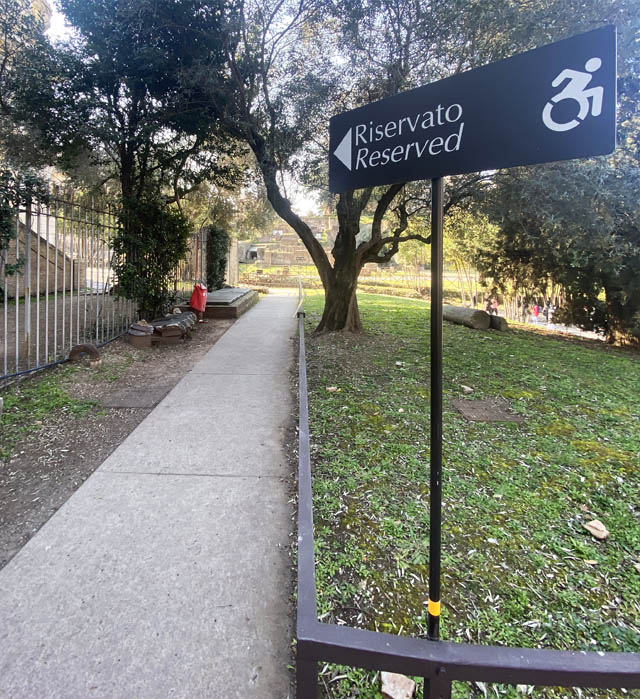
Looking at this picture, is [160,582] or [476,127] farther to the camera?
[160,582]

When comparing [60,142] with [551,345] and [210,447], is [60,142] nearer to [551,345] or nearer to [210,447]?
[210,447]

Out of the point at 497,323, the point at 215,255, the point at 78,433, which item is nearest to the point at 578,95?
the point at 78,433

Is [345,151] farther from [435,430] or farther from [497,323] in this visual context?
[497,323]

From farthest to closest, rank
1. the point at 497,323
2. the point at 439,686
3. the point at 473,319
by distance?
the point at 497,323, the point at 473,319, the point at 439,686

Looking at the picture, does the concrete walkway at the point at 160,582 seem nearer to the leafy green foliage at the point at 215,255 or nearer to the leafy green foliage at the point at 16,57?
the leafy green foliage at the point at 16,57

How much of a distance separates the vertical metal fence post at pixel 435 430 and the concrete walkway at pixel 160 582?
0.67 m

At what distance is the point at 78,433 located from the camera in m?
4.22

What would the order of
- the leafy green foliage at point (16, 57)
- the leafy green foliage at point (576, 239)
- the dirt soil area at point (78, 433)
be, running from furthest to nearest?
the leafy green foliage at point (16, 57)
the leafy green foliage at point (576, 239)
the dirt soil area at point (78, 433)

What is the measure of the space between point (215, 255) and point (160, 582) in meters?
14.3

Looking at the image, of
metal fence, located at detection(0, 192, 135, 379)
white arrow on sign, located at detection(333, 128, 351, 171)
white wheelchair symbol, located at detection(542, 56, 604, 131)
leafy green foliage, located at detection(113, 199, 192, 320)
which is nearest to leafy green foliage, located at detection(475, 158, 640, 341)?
white arrow on sign, located at detection(333, 128, 351, 171)

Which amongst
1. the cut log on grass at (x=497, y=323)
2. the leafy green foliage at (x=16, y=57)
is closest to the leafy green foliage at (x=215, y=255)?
the leafy green foliage at (x=16, y=57)

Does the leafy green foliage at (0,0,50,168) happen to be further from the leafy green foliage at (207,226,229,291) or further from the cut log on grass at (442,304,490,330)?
the cut log on grass at (442,304,490,330)

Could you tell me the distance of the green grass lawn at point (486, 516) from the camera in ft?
6.77

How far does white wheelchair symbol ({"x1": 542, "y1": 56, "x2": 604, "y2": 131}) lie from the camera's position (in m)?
1.38
